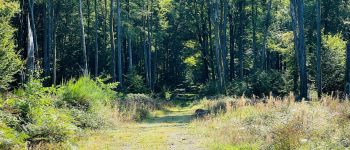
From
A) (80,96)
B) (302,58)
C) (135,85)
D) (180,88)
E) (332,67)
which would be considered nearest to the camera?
(80,96)

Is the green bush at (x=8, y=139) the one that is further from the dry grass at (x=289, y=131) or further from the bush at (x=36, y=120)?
the dry grass at (x=289, y=131)

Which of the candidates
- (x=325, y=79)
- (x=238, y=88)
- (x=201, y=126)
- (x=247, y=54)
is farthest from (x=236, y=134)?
(x=247, y=54)

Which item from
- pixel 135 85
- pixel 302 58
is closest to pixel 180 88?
pixel 135 85

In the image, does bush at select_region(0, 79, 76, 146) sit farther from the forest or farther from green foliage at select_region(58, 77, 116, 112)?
green foliage at select_region(58, 77, 116, 112)

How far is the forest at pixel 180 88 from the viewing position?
10.6 m

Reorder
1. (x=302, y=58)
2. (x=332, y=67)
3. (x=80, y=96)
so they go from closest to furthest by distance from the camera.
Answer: (x=80, y=96), (x=302, y=58), (x=332, y=67)

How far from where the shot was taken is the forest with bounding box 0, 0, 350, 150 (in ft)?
34.9

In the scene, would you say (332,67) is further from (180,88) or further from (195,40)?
(180,88)

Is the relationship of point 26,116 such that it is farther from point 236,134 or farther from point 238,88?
point 238,88

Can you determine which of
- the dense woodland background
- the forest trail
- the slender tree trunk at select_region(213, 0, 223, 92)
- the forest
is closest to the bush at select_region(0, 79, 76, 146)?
the forest

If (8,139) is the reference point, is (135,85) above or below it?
below

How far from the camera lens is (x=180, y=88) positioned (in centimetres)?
6275

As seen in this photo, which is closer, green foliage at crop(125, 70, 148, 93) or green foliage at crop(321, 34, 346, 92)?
green foliage at crop(321, 34, 346, 92)

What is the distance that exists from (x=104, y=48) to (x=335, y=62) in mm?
31781
